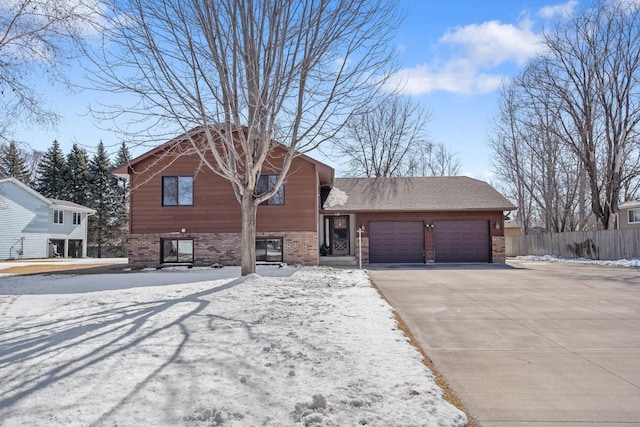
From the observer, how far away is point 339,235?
69.4 feet

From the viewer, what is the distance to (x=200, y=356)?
14.4 ft

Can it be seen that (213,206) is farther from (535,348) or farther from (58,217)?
(58,217)

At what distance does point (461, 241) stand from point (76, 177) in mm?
36066

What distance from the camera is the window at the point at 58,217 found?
31969 millimetres

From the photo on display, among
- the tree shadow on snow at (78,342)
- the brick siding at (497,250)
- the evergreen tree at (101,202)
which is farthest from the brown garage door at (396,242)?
the evergreen tree at (101,202)

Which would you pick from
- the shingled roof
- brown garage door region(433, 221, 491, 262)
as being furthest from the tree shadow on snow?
brown garage door region(433, 221, 491, 262)

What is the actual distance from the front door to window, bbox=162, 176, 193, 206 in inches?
276

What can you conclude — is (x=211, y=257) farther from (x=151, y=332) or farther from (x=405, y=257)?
(x=151, y=332)

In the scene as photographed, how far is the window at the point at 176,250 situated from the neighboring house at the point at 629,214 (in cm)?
2794

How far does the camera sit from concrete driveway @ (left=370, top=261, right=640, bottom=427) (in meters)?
3.53

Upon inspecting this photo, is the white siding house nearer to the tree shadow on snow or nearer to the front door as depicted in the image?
Result: the front door

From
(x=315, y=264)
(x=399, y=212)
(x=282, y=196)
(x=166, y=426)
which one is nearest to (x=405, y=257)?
(x=399, y=212)

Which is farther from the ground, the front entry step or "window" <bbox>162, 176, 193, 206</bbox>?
"window" <bbox>162, 176, 193, 206</bbox>

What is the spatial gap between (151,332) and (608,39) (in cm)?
2626
